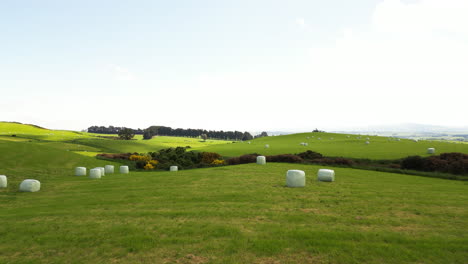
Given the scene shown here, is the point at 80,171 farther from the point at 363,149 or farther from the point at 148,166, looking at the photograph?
the point at 363,149

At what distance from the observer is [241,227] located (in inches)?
496

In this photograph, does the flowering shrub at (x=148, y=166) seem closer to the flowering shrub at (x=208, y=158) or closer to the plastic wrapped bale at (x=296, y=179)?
the flowering shrub at (x=208, y=158)

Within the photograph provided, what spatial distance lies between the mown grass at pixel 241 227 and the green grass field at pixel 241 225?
0.04m

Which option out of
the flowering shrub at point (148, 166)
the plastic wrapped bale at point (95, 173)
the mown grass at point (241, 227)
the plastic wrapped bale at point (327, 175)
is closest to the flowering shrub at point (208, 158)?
the flowering shrub at point (148, 166)

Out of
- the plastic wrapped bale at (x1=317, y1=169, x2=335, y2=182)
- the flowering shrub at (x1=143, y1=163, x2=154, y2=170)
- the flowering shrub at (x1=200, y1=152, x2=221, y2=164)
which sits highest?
the plastic wrapped bale at (x1=317, y1=169, x2=335, y2=182)

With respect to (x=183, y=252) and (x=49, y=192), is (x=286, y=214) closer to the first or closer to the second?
(x=183, y=252)

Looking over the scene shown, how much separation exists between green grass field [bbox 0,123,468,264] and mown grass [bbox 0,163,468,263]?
0.15 feet

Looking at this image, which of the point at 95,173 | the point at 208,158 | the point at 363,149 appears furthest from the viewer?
the point at 363,149

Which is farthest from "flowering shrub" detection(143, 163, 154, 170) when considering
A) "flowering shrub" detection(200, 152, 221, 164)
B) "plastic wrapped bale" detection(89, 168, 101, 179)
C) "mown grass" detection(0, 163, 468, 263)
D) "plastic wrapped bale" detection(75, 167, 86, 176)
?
"mown grass" detection(0, 163, 468, 263)

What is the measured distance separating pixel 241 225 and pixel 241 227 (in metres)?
0.27

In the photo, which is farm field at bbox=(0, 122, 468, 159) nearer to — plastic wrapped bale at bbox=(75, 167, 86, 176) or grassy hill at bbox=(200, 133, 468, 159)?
grassy hill at bbox=(200, 133, 468, 159)

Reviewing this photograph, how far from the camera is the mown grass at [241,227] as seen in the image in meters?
9.98

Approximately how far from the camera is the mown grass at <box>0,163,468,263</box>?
9.98m

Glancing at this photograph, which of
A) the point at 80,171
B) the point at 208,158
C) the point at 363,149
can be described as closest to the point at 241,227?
the point at 80,171
